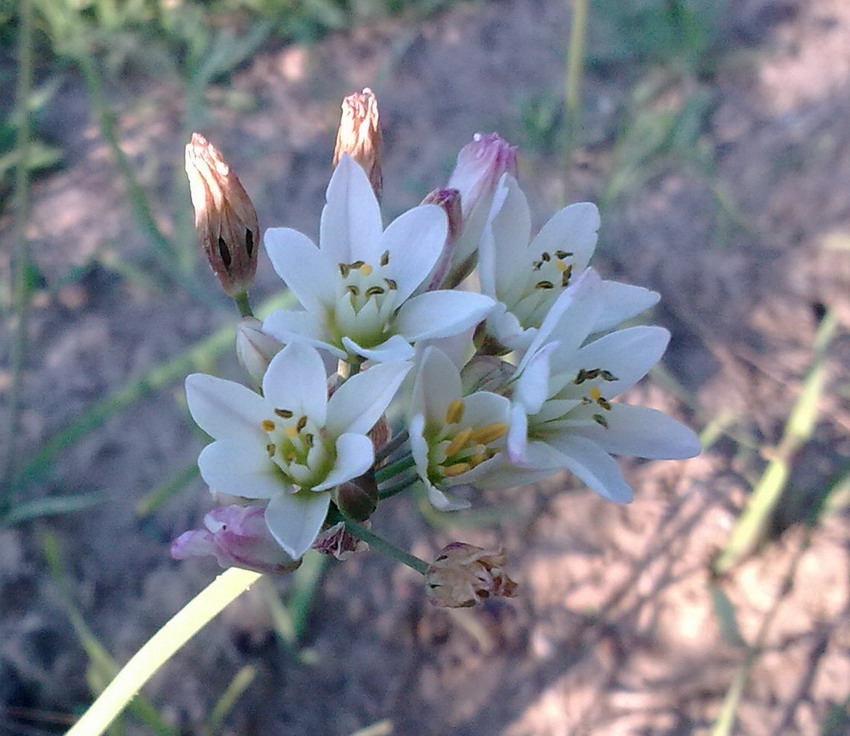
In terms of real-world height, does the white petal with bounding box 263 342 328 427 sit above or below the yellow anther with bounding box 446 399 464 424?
above

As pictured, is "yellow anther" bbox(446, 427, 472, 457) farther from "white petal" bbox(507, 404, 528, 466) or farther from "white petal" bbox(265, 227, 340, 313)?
"white petal" bbox(265, 227, 340, 313)

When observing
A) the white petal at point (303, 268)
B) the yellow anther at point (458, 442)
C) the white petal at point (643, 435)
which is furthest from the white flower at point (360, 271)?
the white petal at point (643, 435)

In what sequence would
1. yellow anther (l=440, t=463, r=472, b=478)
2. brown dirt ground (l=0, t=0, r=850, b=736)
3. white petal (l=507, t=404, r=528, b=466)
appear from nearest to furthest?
white petal (l=507, t=404, r=528, b=466) < yellow anther (l=440, t=463, r=472, b=478) < brown dirt ground (l=0, t=0, r=850, b=736)

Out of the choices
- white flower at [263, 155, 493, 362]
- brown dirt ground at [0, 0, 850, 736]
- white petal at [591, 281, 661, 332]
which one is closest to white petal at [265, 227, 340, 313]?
white flower at [263, 155, 493, 362]

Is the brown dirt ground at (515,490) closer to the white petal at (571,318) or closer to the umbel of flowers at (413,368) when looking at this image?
the umbel of flowers at (413,368)

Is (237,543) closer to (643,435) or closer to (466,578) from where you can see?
(466,578)

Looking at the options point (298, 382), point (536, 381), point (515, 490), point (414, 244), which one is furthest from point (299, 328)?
point (515, 490)
